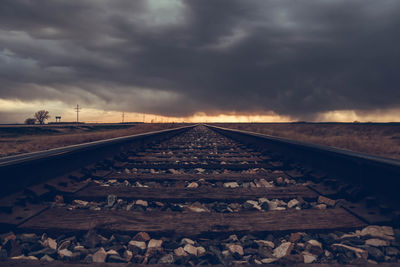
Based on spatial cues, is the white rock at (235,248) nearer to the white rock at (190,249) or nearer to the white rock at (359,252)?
the white rock at (190,249)

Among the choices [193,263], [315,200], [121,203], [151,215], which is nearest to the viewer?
[193,263]

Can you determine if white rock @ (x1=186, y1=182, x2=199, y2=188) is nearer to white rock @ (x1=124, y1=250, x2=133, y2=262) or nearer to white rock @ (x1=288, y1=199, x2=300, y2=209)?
white rock @ (x1=288, y1=199, x2=300, y2=209)

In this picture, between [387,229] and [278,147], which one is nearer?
[387,229]

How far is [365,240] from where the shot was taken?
1.78 metres

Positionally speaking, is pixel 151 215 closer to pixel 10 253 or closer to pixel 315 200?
pixel 10 253

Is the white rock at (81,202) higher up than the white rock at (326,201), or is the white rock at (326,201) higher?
the white rock at (326,201)

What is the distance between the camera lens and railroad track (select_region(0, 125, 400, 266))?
5.19ft

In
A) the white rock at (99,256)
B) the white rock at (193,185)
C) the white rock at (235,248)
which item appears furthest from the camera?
the white rock at (193,185)

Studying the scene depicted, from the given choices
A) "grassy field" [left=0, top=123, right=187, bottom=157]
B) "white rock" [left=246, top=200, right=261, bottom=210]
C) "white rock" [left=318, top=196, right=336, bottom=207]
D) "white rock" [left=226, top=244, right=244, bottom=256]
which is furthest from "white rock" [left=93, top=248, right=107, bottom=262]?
"grassy field" [left=0, top=123, right=187, bottom=157]

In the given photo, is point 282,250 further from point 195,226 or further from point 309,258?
point 195,226

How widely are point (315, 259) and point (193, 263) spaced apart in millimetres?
692

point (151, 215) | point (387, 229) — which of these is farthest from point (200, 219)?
point (387, 229)

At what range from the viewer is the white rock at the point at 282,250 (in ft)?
5.24

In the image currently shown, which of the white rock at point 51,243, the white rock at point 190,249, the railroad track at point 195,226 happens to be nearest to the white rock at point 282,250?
the railroad track at point 195,226
